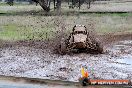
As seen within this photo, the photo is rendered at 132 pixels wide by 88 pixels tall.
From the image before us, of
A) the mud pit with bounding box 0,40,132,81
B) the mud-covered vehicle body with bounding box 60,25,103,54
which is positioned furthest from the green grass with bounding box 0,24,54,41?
the mud-covered vehicle body with bounding box 60,25,103,54

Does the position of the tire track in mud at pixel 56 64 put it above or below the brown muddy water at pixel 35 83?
below

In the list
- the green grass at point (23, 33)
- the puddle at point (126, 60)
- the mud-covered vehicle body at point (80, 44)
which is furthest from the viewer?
the green grass at point (23, 33)

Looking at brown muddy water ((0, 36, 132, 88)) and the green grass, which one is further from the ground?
brown muddy water ((0, 36, 132, 88))

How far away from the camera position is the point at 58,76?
48.9 ft

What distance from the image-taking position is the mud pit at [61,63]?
50.2 feet

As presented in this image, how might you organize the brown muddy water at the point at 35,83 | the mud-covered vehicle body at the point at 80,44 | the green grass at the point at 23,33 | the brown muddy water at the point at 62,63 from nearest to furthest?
1. the brown muddy water at the point at 35,83
2. the brown muddy water at the point at 62,63
3. the mud-covered vehicle body at the point at 80,44
4. the green grass at the point at 23,33

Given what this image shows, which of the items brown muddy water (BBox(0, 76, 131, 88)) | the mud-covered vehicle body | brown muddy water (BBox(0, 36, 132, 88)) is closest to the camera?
brown muddy water (BBox(0, 76, 131, 88))

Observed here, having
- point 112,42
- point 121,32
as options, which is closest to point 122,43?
point 112,42

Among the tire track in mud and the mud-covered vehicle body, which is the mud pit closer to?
the tire track in mud

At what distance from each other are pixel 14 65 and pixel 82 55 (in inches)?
142

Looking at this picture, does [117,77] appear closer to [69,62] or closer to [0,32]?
[69,62]

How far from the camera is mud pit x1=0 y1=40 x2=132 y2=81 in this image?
15305 millimetres

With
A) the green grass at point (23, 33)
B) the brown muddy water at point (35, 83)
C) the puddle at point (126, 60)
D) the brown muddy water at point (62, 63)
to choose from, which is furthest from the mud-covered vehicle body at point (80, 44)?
the brown muddy water at point (35, 83)

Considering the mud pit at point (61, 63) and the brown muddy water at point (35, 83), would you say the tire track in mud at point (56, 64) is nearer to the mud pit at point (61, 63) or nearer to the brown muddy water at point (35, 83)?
the mud pit at point (61, 63)
